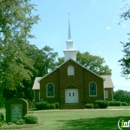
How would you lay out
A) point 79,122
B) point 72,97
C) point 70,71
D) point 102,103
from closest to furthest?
point 79,122
point 102,103
point 72,97
point 70,71

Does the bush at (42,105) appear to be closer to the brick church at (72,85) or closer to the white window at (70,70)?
the brick church at (72,85)

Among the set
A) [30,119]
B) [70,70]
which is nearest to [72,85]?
[70,70]

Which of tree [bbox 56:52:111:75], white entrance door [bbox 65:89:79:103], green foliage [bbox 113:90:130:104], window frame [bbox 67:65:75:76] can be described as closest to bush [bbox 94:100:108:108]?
white entrance door [bbox 65:89:79:103]

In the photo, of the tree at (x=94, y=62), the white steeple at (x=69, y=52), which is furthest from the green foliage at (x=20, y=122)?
the tree at (x=94, y=62)

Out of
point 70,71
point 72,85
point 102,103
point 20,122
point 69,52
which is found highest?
point 69,52

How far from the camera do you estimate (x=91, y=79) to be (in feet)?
145

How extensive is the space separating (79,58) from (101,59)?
22.0ft

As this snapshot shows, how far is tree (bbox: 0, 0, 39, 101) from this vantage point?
23.2 metres

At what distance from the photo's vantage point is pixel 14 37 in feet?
80.0

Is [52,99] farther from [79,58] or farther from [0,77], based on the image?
[79,58]

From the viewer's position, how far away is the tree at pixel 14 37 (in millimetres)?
23219

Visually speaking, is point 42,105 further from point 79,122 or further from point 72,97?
point 79,122

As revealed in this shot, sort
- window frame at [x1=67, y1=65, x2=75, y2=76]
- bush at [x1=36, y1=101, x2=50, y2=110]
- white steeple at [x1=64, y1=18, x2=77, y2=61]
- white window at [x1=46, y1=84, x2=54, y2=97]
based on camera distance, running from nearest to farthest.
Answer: bush at [x1=36, y1=101, x2=50, y2=110]
window frame at [x1=67, y1=65, x2=75, y2=76]
white window at [x1=46, y1=84, x2=54, y2=97]
white steeple at [x1=64, y1=18, x2=77, y2=61]

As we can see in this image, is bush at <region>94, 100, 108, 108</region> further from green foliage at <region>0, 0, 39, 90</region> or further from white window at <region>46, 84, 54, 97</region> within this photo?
green foliage at <region>0, 0, 39, 90</region>
